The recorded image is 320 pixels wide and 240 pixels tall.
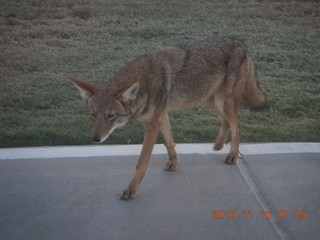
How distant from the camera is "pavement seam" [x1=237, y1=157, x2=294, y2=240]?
365cm

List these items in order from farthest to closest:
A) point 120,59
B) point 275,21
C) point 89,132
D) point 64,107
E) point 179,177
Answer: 1. point 275,21
2. point 120,59
3. point 64,107
4. point 89,132
5. point 179,177

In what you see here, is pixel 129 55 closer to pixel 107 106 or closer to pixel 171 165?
pixel 171 165

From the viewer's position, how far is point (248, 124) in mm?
5988

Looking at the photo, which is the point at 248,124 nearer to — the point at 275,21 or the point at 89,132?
the point at 89,132

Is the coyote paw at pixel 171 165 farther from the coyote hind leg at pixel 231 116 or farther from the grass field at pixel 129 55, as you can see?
the grass field at pixel 129 55

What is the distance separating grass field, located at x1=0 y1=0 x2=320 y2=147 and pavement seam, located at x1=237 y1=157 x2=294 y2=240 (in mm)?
879

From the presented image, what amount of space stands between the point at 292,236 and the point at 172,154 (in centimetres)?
160

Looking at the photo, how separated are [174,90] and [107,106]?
40.5 inches

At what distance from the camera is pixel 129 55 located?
824cm

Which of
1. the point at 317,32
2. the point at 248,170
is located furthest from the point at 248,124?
the point at 317,32
